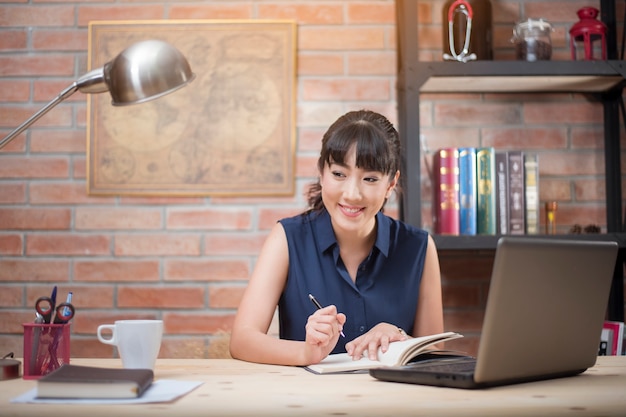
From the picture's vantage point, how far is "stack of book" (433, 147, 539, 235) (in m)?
2.18

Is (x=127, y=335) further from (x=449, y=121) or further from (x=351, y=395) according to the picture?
(x=449, y=121)

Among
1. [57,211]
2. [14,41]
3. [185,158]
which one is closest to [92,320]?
[57,211]

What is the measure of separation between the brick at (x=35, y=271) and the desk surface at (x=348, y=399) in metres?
1.33

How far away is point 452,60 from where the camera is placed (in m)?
2.18

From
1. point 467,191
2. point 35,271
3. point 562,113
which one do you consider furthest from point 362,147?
point 35,271

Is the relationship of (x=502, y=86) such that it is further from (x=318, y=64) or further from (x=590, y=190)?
(x=318, y=64)

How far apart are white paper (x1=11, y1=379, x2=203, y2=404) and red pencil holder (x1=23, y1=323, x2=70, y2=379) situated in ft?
0.54

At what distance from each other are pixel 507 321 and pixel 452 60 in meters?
1.39

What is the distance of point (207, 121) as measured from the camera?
2.39 m

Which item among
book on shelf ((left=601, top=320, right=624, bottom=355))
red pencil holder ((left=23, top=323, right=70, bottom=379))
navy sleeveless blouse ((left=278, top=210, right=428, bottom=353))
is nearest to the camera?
red pencil holder ((left=23, top=323, right=70, bottom=379))

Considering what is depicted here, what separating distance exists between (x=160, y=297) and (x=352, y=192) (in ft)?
3.31

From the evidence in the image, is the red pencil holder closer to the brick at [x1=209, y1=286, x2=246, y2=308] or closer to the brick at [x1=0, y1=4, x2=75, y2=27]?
the brick at [x1=209, y1=286, x2=246, y2=308]

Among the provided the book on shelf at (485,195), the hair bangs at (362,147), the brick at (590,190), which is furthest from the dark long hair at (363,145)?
the brick at (590,190)

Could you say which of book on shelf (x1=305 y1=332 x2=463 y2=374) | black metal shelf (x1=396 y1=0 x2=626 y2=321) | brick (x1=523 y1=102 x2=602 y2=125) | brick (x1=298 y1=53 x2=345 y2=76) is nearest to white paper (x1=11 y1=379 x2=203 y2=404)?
book on shelf (x1=305 y1=332 x2=463 y2=374)
